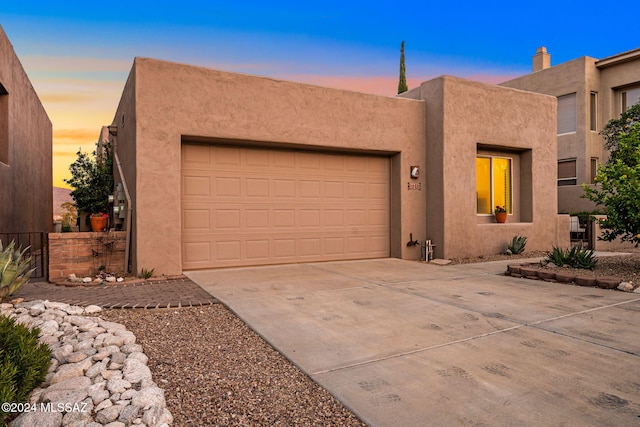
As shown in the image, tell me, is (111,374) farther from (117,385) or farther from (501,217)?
(501,217)

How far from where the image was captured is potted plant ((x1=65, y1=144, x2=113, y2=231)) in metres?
11.0

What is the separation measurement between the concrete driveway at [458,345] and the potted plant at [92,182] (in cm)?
619

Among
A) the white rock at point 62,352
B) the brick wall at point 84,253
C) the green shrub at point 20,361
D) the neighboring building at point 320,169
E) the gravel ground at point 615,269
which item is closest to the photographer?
the green shrub at point 20,361

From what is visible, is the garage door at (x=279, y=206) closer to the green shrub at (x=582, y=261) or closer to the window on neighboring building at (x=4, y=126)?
the green shrub at (x=582, y=261)

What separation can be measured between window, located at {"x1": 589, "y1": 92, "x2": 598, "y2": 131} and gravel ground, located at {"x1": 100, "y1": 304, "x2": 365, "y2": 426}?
19.4 meters

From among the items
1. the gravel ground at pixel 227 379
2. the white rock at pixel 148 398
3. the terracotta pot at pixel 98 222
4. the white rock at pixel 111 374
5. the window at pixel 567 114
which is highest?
the window at pixel 567 114

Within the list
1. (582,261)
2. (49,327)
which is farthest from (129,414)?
(582,261)

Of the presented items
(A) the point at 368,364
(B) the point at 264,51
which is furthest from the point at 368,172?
(A) the point at 368,364

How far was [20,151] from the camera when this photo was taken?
10.9 meters

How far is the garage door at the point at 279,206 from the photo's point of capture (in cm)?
782

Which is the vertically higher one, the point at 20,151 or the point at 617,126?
the point at 617,126

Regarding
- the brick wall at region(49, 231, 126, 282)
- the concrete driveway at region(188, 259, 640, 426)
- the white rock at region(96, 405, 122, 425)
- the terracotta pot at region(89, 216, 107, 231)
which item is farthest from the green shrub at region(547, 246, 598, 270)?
the terracotta pot at region(89, 216, 107, 231)

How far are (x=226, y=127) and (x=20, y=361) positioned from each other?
5.83 meters

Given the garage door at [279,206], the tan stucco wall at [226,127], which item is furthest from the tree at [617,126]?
the garage door at [279,206]
